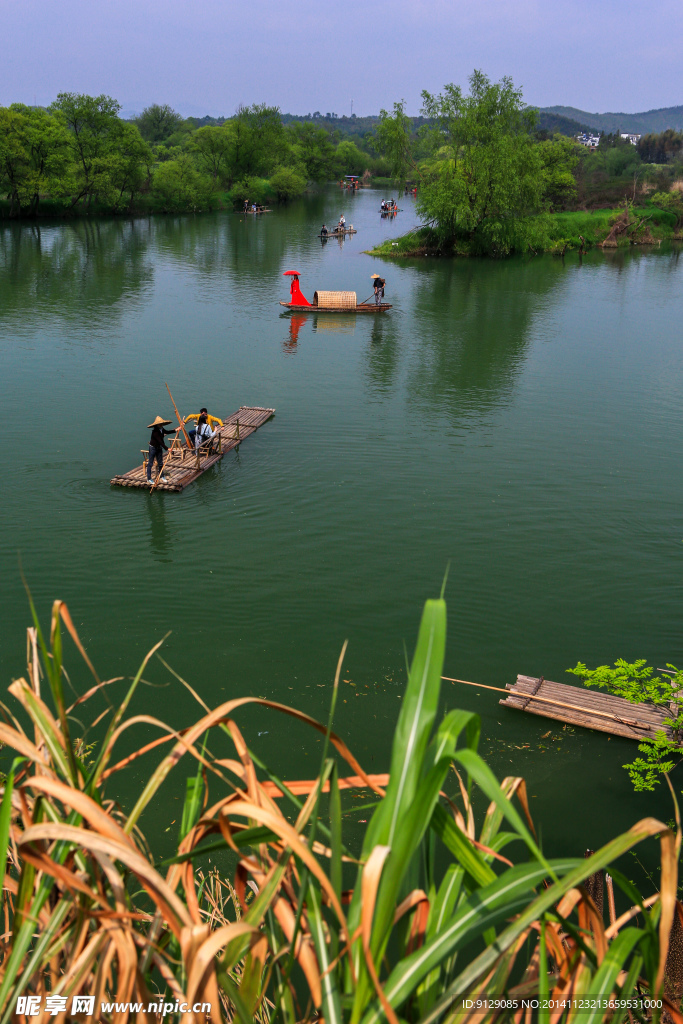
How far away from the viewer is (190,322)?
102 feet

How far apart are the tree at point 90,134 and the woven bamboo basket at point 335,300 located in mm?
41529

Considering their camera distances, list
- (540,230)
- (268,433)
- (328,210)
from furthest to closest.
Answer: (328,210) < (540,230) < (268,433)

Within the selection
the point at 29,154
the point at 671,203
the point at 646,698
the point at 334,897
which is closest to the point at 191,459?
the point at 646,698

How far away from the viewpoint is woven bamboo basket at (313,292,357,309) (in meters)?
33.1

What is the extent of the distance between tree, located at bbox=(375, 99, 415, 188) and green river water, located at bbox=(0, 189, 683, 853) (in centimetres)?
2620

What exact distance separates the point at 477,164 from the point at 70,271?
2747 cm

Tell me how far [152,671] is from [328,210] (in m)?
83.8

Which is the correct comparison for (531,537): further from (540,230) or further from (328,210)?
(328,210)

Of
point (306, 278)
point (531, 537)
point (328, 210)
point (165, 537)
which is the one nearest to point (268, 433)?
point (165, 537)

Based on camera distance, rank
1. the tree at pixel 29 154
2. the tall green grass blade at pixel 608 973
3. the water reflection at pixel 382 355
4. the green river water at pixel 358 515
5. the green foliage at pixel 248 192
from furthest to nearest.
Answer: the green foliage at pixel 248 192 < the tree at pixel 29 154 < the water reflection at pixel 382 355 < the green river water at pixel 358 515 < the tall green grass blade at pixel 608 973

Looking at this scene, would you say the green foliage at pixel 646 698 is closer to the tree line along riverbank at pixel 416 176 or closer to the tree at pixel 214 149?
the tree line along riverbank at pixel 416 176

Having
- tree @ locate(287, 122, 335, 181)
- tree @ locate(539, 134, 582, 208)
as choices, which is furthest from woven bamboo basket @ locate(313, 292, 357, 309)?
tree @ locate(287, 122, 335, 181)

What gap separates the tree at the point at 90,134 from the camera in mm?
64438

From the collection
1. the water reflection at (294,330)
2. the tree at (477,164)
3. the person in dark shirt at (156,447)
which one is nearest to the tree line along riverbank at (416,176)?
the tree at (477,164)
